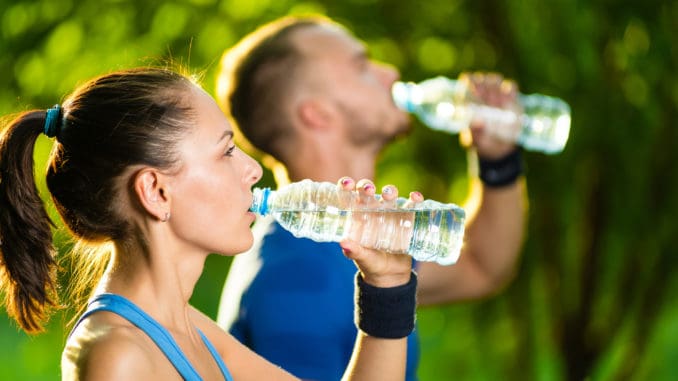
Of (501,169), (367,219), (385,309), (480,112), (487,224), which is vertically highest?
(367,219)

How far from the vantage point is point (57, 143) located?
71.1 inches

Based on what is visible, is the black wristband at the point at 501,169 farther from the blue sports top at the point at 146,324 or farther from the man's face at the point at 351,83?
the blue sports top at the point at 146,324

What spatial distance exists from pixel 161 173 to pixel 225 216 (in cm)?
12

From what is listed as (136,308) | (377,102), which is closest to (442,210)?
(136,308)

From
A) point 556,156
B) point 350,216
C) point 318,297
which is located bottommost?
point 556,156

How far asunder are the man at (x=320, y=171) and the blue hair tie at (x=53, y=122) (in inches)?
32.9

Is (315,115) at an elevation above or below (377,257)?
below

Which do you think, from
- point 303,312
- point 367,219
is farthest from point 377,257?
point 303,312

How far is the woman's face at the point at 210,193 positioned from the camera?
1.76 m

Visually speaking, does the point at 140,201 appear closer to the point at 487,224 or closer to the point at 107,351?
the point at 107,351

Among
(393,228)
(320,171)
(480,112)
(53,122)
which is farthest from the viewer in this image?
(480,112)

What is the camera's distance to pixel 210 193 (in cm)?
177

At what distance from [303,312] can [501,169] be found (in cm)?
82

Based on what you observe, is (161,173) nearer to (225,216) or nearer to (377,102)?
(225,216)
